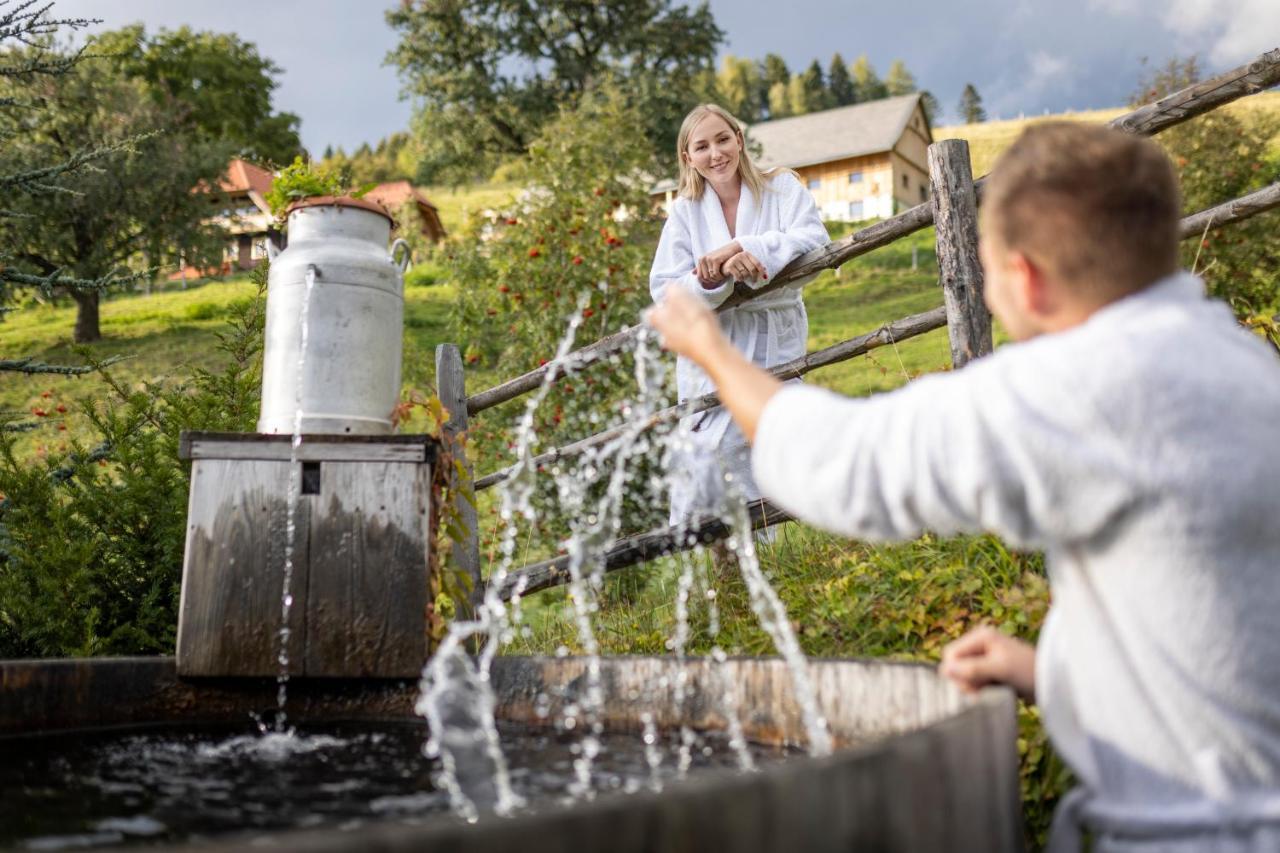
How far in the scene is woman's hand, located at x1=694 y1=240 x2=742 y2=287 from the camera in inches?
153

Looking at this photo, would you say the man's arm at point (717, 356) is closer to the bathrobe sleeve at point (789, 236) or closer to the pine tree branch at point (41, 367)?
the bathrobe sleeve at point (789, 236)

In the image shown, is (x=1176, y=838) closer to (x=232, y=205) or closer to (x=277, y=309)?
(x=277, y=309)

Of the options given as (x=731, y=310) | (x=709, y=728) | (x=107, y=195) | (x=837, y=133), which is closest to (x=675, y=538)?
(x=731, y=310)

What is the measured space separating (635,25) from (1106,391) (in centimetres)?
2546

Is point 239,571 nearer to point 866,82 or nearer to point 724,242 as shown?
point 724,242

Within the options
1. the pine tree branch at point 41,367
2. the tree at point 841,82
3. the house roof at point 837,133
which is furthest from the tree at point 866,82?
the pine tree branch at point 41,367

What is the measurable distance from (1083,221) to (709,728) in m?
1.28

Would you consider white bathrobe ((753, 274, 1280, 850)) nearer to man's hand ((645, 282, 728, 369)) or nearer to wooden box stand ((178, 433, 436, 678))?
man's hand ((645, 282, 728, 369))

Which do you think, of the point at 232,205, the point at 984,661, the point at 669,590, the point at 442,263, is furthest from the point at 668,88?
the point at 984,661

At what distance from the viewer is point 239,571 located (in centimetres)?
273

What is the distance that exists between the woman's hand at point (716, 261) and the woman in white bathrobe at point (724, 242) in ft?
0.35

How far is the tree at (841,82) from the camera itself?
92125 millimetres

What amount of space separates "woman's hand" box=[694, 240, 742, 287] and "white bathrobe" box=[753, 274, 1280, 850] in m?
Answer: 2.61

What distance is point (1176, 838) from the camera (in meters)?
1.23
